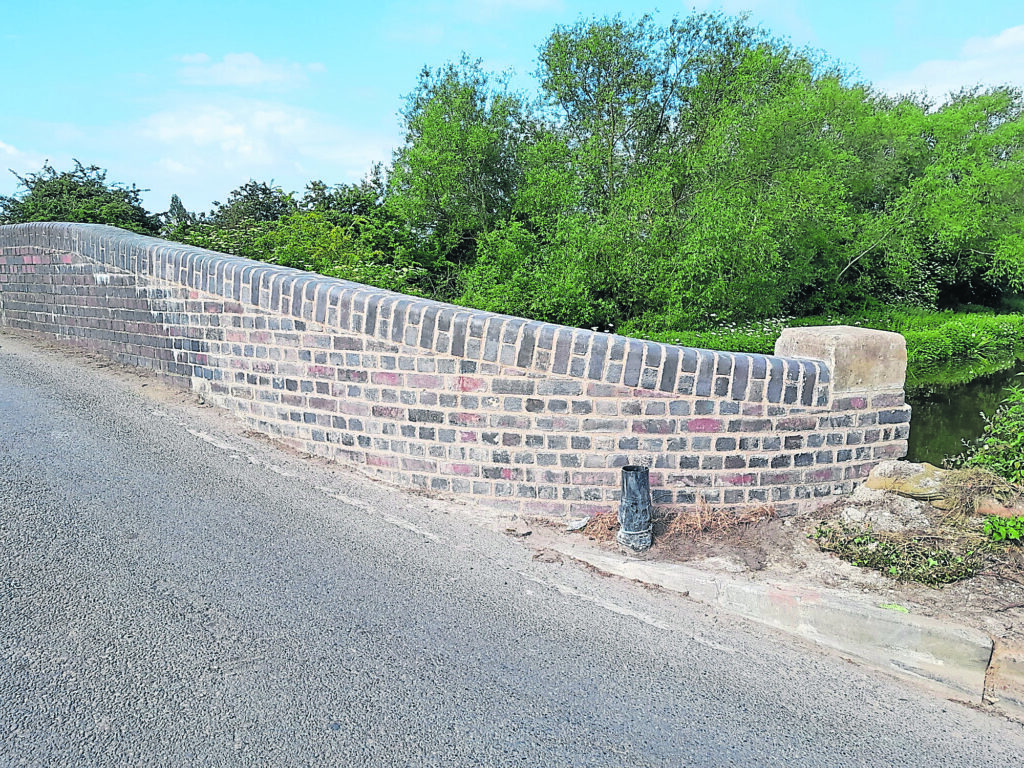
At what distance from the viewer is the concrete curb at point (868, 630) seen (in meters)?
2.84

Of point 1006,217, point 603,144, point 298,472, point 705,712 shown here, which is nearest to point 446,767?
point 705,712

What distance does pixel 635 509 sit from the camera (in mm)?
3703

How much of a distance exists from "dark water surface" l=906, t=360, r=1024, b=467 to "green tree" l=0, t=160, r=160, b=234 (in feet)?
37.7

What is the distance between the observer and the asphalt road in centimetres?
222

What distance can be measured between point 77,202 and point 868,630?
1358cm

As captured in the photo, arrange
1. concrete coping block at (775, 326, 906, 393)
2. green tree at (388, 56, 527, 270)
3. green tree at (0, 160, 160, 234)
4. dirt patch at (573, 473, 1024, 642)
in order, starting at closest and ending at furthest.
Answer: dirt patch at (573, 473, 1024, 642) → concrete coping block at (775, 326, 906, 393) → green tree at (0, 160, 160, 234) → green tree at (388, 56, 527, 270)

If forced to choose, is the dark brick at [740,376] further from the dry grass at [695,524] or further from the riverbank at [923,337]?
the riverbank at [923,337]

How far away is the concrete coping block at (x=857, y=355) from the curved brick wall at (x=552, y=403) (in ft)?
0.04

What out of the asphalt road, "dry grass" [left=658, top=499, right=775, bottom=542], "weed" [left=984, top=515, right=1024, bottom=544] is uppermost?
"weed" [left=984, top=515, right=1024, bottom=544]

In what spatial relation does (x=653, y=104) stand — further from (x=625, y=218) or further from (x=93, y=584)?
(x=93, y=584)

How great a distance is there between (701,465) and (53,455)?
13.6 feet

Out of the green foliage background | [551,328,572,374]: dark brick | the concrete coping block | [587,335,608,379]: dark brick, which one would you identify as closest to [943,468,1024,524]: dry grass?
the concrete coping block

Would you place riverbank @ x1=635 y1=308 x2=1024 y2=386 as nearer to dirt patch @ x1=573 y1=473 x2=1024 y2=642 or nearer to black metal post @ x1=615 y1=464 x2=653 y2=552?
dirt patch @ x1=573 y1=473 x2=1024 y2=642

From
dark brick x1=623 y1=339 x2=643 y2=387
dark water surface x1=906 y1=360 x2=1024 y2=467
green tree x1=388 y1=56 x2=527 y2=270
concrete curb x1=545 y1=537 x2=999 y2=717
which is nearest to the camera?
concrete curb x1=545 y1=537 x2=999 y2=717
